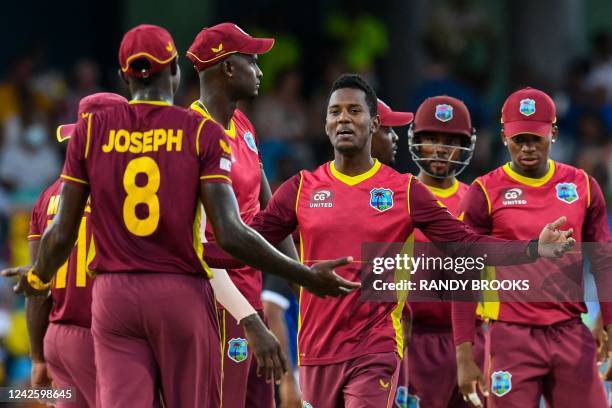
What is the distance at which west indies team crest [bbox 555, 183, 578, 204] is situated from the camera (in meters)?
7.81

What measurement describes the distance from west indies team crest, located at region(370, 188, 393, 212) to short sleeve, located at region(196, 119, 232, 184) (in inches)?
53.0

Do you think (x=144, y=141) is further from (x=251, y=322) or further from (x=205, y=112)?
(x=205, y=112)

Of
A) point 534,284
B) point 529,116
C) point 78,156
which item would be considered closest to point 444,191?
point 529,116

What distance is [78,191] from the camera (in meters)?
6.07

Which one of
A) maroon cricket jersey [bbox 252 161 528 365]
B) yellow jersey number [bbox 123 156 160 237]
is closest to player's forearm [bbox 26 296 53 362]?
maroon cricket jersey [bbox 252 161 528 365]

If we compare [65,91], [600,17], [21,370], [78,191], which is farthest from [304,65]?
[78,191]

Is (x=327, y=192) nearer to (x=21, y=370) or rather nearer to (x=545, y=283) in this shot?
(x=545, y=283)

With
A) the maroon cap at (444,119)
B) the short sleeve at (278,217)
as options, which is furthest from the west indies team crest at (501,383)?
the maroon cap at (444,119)

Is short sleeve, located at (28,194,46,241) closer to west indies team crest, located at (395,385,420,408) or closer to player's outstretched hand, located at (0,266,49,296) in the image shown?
player's outstretched hand, located at (0,266,49,296)

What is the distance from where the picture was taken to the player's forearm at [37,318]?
766 cm

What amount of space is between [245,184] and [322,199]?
591 mm

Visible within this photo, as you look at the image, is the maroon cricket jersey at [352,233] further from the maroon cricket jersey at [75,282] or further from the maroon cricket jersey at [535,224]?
the maroon cricket jersey at [75,282]

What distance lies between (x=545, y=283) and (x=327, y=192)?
5.11 ft

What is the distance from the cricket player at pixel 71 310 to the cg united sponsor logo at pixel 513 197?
7.92 ft
